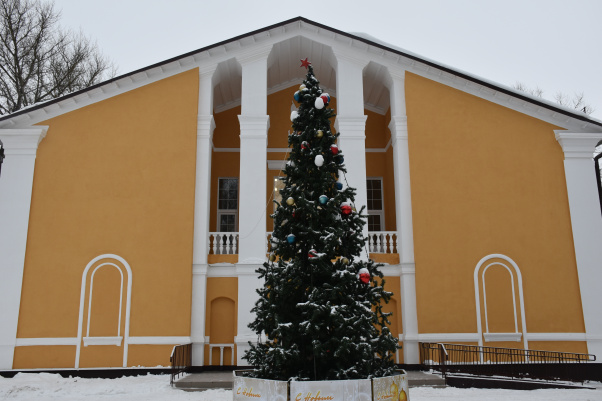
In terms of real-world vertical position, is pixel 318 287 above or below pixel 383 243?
below

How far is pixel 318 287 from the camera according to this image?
7.92 meters

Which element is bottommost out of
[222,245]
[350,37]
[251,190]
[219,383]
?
[219,383]

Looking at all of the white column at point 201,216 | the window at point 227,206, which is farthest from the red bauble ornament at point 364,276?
the window at point 227,206

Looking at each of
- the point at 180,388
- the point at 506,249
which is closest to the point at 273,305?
the point at 180,388

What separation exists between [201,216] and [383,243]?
5.19 meters

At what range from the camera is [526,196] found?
15.4m

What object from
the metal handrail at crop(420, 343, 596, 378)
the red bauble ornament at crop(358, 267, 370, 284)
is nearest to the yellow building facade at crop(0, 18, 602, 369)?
the metal handrail at crop(420, 343, 596, 378)

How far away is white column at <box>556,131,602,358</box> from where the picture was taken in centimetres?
1455

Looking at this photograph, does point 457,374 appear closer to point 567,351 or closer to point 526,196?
point 567,351

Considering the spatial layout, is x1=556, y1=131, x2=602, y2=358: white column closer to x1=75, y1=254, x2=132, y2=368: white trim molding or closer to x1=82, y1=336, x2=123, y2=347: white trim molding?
x1=75, y1=254, x2=132, y2=368: white trim molding

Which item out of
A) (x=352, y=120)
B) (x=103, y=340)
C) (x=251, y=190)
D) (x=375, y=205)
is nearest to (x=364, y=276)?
(x=251, y=190)

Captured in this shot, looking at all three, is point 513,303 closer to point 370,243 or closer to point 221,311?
point 370,243

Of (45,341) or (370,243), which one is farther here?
(370,243)

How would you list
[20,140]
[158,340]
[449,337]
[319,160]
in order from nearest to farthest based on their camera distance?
[319,160] < [158,340] < [449,337] < [20,140]
